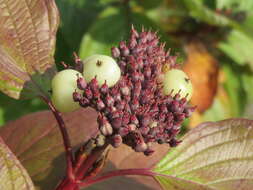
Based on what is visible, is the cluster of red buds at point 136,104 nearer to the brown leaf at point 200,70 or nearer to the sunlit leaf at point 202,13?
the sunlit leaf at point 202,13

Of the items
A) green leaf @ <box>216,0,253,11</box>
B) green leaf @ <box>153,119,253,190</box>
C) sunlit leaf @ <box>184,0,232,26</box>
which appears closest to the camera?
green leaf @ <box>153,119,253,190</box>

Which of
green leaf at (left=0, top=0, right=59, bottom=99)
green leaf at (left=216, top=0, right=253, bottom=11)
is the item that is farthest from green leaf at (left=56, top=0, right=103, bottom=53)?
green leaf at (left=0, top=0, right=59, bottom=99)

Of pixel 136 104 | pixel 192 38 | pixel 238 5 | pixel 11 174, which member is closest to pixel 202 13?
pixel 192 38

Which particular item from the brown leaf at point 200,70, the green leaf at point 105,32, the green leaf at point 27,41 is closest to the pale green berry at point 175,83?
the green leaf at point 27,41

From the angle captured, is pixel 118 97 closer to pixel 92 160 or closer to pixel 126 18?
pixel 92 160

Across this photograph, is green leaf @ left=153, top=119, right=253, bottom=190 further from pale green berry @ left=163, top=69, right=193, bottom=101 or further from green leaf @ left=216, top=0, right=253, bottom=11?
green leaf @ left=216, top=0, right=253, bottom=11

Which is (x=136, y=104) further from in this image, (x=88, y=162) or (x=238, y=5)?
(x=238, y=5)
